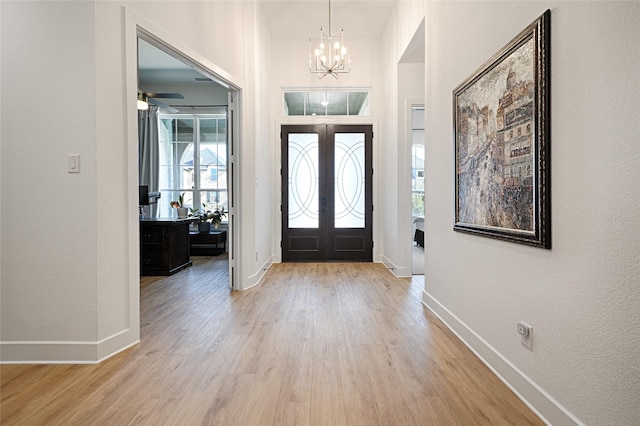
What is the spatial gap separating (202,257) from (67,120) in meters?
4.58

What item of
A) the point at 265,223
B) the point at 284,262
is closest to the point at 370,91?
the point at 265,223

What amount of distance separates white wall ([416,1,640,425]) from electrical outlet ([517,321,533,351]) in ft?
0.09

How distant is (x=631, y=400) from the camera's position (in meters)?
1.21

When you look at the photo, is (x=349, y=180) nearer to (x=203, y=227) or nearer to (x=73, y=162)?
(x=203, y=227)

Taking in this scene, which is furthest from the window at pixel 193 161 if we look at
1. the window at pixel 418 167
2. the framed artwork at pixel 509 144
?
the framed artwork at pixel 509 144

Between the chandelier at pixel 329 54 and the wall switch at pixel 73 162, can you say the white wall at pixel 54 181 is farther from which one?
the chandelier at pixel 329 54

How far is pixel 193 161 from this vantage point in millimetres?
7359

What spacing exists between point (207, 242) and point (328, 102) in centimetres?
343

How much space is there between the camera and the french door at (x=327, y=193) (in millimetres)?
5773

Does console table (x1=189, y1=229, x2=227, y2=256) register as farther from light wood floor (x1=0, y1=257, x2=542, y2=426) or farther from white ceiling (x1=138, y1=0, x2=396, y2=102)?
light wood floor (x1=0, y1=257, x2=542, y2=426)

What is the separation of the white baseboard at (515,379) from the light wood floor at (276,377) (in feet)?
0.15

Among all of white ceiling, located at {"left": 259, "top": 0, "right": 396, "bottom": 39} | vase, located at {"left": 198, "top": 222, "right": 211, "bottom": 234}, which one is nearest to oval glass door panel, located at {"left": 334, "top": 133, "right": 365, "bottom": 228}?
white ceiling, located at {"left": 259, "top": 0, "right": 396, "bottom": 39}

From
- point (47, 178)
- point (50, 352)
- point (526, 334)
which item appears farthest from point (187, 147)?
point (526, 334)

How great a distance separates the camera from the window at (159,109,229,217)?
7312mm
